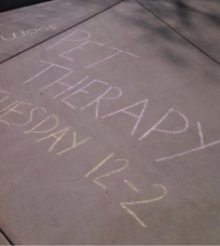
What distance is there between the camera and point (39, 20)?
13.5 ft

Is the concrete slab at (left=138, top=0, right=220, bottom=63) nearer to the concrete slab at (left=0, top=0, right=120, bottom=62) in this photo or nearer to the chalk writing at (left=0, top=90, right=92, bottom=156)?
the concrete slab at (left=0, top=0, right=120, bottom=62)

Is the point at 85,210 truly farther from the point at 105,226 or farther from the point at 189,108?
the point at 189,108

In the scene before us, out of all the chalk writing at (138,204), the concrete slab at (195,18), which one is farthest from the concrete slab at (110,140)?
the concrete slab at (195,18)

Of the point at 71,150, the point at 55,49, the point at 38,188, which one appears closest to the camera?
the point at 38,188

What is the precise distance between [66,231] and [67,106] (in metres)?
1.02

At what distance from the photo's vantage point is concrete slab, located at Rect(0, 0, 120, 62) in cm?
380

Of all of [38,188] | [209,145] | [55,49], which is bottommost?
[209,145]

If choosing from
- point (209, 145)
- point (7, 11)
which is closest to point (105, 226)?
point (209, 145)

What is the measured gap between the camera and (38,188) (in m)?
2.57

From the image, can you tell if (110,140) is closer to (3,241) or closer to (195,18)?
(3,241)

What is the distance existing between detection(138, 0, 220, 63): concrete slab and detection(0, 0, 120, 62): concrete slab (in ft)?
1.60

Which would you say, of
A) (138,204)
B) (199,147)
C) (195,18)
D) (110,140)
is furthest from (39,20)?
(138,204)

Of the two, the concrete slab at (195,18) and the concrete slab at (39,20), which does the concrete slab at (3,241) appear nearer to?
the concrete slab at (39,20)

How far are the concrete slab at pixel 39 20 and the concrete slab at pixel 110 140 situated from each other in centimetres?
14
